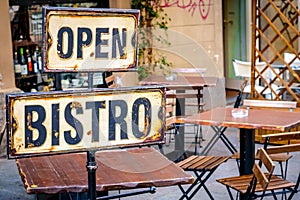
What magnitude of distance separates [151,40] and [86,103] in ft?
21.4

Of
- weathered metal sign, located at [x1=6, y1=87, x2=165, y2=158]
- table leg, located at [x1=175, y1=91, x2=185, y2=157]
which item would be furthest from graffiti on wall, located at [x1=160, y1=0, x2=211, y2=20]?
weathered metal sign, located at [x1=6, y1=87, x2=165, y2=158]

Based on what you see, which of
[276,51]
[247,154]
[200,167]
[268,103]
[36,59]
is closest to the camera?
[200,167]

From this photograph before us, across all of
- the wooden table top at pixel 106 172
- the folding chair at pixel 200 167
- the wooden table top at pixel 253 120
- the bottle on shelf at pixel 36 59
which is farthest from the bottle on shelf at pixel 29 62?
the wooden table top at pixel 106 172

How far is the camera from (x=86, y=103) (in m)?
2.17

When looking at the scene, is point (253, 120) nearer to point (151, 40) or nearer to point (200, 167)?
point (200, 167)

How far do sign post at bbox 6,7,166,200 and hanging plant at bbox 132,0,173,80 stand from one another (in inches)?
238

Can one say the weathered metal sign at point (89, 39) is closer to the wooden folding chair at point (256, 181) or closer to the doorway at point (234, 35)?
the wooden folding chair at point (256, 181)

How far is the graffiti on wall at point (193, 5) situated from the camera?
9295mm

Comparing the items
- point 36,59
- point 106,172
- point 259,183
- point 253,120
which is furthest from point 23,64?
point 259,183

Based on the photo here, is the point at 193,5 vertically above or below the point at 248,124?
above

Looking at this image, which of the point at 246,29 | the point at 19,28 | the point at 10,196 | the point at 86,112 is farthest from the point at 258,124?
the point at 246,29

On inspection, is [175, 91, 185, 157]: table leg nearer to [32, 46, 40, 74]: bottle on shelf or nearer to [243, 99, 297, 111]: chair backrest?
[243, 99, 297, 111]: chair backrest

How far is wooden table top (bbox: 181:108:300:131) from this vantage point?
4.67 metres

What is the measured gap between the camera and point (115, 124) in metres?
2.20
